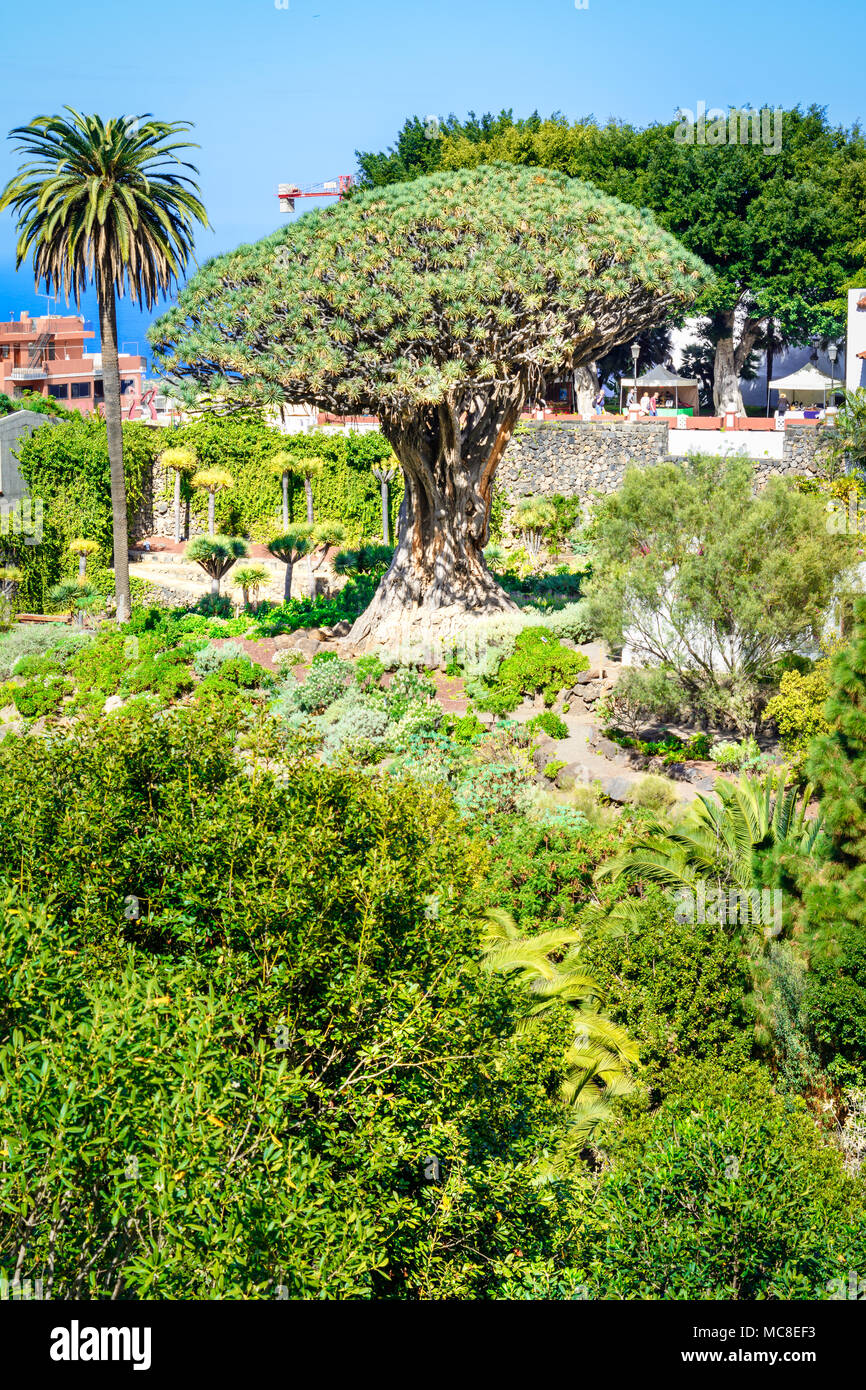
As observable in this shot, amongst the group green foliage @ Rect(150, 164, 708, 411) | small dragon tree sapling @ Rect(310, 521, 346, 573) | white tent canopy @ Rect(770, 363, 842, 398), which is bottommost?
small dragon tree sapling @ Rect(310, 521, 346, 573)

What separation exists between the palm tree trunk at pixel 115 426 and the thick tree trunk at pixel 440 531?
558cm

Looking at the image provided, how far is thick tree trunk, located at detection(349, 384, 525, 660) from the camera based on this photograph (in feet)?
70.7

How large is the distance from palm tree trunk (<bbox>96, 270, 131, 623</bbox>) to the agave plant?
50.2ft

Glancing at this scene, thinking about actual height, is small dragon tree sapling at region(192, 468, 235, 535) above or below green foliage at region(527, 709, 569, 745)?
above

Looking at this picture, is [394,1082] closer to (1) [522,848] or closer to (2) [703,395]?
(1) [522,848]

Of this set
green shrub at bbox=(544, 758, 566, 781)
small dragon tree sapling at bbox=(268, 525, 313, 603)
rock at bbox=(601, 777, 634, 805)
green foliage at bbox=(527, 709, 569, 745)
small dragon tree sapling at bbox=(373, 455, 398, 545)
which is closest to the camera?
rock at bbox=(601, 777, 634, 805)

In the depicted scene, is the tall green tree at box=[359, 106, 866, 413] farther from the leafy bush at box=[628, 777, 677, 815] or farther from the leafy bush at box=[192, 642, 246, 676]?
the leafy bush at box=[628, 777, 677, 815]

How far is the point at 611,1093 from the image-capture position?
33.4 feet

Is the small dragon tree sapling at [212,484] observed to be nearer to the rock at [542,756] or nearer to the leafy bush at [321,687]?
the leafy bush at [321,687]

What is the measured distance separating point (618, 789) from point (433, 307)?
8.73 metres

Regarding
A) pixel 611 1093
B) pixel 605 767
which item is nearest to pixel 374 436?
pixel 605 767

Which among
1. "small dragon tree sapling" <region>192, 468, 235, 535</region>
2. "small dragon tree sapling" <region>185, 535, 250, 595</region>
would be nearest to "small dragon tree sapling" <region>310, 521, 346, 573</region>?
"small dragon tree sapling" <region>185, 535, 250, 595</region>

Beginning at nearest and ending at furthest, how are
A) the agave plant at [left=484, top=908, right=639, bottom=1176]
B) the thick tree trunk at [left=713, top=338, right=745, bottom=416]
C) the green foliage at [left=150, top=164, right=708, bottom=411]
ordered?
the agave plant at [left=484, top=908, right=639, bottom=1176], the green foliage at [left=150, top=164, right=708, bottom=411], the thick tree trunk at [left=713, top=338, right=745, bottom=416]

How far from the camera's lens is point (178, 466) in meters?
31.5
